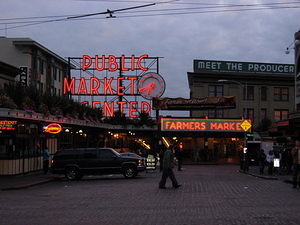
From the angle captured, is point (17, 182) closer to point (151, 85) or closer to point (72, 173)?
point (72, 173)

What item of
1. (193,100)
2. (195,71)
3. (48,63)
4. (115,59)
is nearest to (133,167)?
(193,100)

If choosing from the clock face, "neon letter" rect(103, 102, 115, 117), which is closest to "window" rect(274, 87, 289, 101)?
the clock face

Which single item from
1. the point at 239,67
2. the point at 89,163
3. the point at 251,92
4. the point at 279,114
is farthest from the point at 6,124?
the point at 239,67

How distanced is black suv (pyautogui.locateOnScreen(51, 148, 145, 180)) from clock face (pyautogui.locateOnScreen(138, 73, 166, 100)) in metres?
28.1

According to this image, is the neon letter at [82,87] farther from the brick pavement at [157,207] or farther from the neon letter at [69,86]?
the brick pavement at [157,207]

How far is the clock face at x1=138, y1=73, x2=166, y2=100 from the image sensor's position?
5241 cm

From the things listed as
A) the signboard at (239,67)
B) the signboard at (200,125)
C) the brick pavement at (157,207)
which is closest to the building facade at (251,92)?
the signboard at (239,67)

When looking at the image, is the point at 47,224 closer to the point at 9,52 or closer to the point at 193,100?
the point at 193,100

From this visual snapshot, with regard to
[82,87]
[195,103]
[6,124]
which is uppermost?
[82,87]

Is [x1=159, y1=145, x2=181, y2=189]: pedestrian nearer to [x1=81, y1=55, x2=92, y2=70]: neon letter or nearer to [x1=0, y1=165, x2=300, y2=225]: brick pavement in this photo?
[x1=0, y1=165, x2=300, y2=225]: brick pavement

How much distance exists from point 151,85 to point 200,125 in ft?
28.6

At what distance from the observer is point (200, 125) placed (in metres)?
47.4

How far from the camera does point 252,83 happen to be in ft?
206

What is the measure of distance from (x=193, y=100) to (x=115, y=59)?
1105 cm
